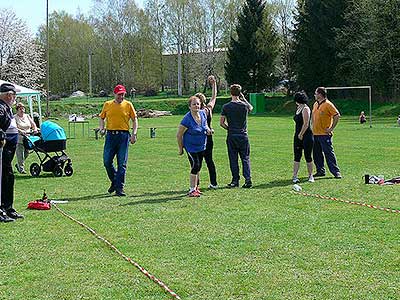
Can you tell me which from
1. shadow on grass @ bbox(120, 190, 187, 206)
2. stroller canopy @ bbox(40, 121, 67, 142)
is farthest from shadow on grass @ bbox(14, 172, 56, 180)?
shadow on grass @ bbox(120, 190, 187, 206)

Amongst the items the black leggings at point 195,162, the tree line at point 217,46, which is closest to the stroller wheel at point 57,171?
the black leggings at point 195,162

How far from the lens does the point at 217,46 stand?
7712cm

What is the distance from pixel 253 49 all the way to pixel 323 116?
4817cm

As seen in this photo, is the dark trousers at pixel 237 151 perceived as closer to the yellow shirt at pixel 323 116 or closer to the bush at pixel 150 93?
the yellow shirt at pixel 323 116

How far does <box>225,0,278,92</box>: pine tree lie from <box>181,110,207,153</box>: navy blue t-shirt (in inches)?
1979

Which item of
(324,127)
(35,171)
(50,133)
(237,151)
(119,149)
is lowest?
(35,171)

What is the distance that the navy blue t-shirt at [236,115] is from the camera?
1185 centimetres

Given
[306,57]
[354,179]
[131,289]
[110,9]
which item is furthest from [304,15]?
[131,289]

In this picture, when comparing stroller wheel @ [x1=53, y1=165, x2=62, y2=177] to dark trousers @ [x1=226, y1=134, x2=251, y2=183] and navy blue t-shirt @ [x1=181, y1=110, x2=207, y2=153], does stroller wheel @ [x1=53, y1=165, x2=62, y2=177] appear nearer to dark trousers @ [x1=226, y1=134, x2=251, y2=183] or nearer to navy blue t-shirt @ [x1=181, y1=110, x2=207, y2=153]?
dark trousers @ [x1=226, y1=134, x2=251, y2=183]

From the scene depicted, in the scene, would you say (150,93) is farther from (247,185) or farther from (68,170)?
(247,185)

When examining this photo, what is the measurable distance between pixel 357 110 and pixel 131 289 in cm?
4573

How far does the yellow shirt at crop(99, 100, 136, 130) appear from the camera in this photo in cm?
1116

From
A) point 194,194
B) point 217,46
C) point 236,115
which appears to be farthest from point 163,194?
point 217,46

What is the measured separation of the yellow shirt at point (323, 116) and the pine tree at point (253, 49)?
47966 millimetres
